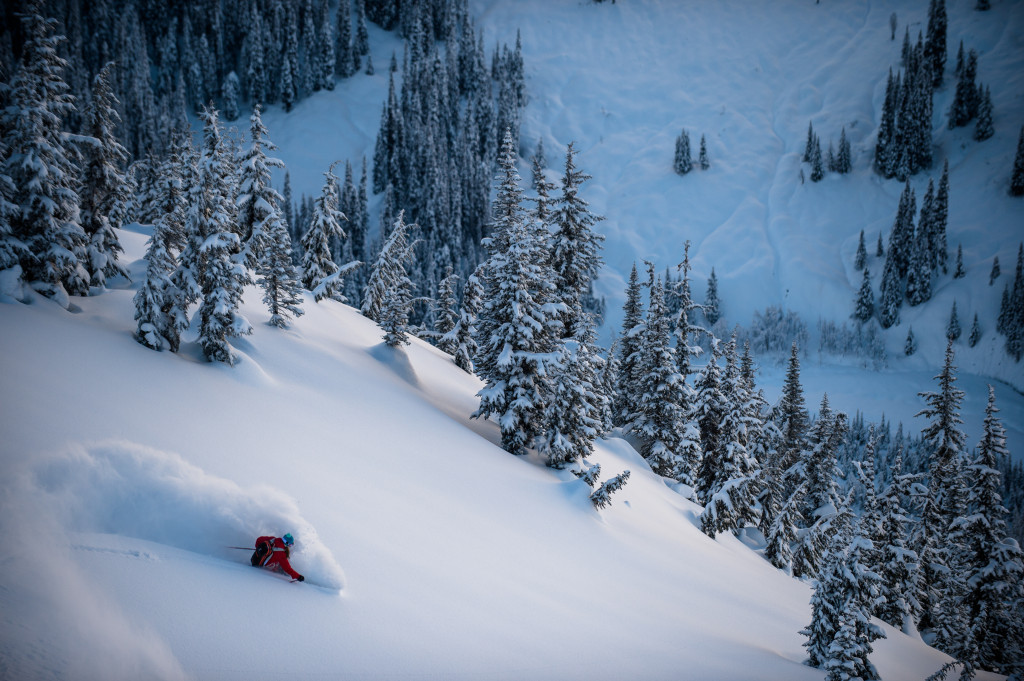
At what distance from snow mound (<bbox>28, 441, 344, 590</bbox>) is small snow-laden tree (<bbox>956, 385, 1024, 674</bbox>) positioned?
114 ft

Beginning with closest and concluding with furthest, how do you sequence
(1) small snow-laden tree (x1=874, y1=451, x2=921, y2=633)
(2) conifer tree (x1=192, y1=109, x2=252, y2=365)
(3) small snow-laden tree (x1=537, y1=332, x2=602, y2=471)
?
1. (2) conifer tree (x1=192, y1=109, x2=252, y2=365)
2. (3) small snow-laden tree (x1=537, y1=332, x2=602, y2=471)
3. (1) small snow-laden tree (x1=874, y1=451, x2=921, y2=633)

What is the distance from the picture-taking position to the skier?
6852 millimetres

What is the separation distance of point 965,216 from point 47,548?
17549 centimetres

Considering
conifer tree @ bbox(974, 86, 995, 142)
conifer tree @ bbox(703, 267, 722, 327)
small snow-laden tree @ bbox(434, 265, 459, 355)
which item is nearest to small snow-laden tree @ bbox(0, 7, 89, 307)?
small snow-laden tree @ bbox(434, 265, 459, 355)

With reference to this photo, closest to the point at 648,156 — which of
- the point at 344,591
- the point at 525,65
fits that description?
the point at 525,65

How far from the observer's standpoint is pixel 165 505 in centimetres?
696

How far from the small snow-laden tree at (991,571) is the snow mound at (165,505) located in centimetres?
3463

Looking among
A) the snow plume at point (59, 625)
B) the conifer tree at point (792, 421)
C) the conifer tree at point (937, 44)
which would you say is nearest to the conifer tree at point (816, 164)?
the conifer tree at point (937, 44)

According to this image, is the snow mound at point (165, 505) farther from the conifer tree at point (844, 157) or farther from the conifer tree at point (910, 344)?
the conifer tree at point (844, 157)

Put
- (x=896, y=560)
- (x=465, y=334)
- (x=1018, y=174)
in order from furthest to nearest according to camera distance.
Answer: (x=1018, y=174), (x=465, y=334), (x=896, y=560)

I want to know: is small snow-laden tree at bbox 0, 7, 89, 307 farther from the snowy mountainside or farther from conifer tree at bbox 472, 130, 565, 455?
conifer tree at bbox 472, 130, 565, 455

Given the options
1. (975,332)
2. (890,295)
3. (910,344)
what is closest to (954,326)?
(975,332)

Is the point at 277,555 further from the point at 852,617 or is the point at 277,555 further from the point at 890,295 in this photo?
the point at 890,295

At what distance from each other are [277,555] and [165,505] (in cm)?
174
